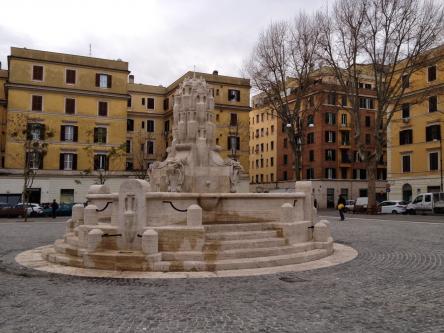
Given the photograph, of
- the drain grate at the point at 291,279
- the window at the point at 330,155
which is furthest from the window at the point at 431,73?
the drain grate at the point at 291,279

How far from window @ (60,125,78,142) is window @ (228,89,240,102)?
64.9ft

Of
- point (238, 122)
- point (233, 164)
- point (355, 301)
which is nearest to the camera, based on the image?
point (355, 301)

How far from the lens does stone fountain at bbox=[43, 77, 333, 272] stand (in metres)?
10.6

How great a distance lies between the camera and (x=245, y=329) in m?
6.21

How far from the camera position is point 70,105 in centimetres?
4881

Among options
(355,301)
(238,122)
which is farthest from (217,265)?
(238,122)

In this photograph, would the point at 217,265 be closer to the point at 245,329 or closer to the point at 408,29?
the point at 245,329

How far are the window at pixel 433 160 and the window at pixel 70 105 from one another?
3966 cm

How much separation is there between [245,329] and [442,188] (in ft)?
148

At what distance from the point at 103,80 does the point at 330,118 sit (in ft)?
109

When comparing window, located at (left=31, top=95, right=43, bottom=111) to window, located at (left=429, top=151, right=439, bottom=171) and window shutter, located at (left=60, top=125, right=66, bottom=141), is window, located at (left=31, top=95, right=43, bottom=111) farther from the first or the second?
window, located at (left=429, top=151, right=439, bottom=171)

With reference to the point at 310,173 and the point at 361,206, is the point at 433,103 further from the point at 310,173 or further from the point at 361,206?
the point at 310,173

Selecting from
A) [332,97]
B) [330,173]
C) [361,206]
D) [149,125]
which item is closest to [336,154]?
[330,173]

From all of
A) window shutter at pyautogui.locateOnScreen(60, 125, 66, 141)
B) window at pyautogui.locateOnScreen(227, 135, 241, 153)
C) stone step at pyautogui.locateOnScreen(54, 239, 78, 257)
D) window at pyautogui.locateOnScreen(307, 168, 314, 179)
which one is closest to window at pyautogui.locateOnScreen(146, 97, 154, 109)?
window at pyautogui.locateOnScreen(227, 135, 241, 153)
